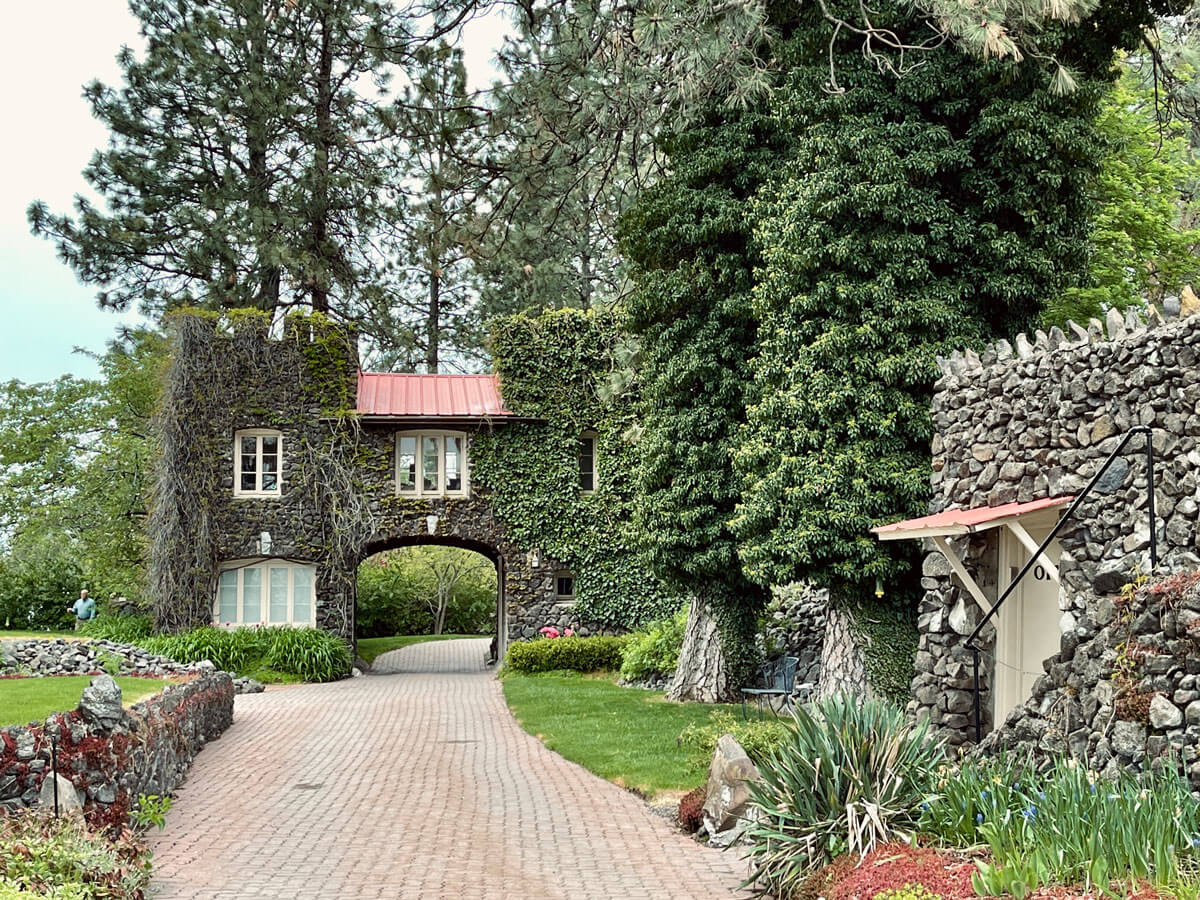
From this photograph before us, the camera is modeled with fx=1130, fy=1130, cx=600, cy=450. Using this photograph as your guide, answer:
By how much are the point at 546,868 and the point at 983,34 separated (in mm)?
7515

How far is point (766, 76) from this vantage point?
12.1m

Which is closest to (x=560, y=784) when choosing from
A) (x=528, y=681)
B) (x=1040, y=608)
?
(x=1040, y=608)

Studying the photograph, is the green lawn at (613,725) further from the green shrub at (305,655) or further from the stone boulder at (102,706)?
the stone boulder at (102,706)

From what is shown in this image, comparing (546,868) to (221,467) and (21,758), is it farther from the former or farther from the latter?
(221,467)

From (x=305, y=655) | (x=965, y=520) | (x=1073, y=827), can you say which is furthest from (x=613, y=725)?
(x=1073, y=827)

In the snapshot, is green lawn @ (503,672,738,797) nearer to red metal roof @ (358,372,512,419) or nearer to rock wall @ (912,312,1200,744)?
rock wall @ (912,312,1200,744)

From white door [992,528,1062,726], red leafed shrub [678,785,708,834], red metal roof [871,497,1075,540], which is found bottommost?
red leafed shrub [678,785,708,834]

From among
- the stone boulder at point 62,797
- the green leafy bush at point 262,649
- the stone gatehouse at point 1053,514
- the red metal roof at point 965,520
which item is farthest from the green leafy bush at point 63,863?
the green leafy bush at point 262,649

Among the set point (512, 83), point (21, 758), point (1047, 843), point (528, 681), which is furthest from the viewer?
point (528, 681)

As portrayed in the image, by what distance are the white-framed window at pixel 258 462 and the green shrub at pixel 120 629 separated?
3429 millimetres

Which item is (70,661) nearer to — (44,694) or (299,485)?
(44,694)

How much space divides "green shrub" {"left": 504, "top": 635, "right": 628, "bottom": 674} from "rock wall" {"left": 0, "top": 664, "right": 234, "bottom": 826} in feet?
36.1

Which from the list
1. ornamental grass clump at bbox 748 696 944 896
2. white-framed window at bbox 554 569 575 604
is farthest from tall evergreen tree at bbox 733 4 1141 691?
white-framed window at bbox 554 569 575 604

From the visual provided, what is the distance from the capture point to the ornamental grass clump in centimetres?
712
